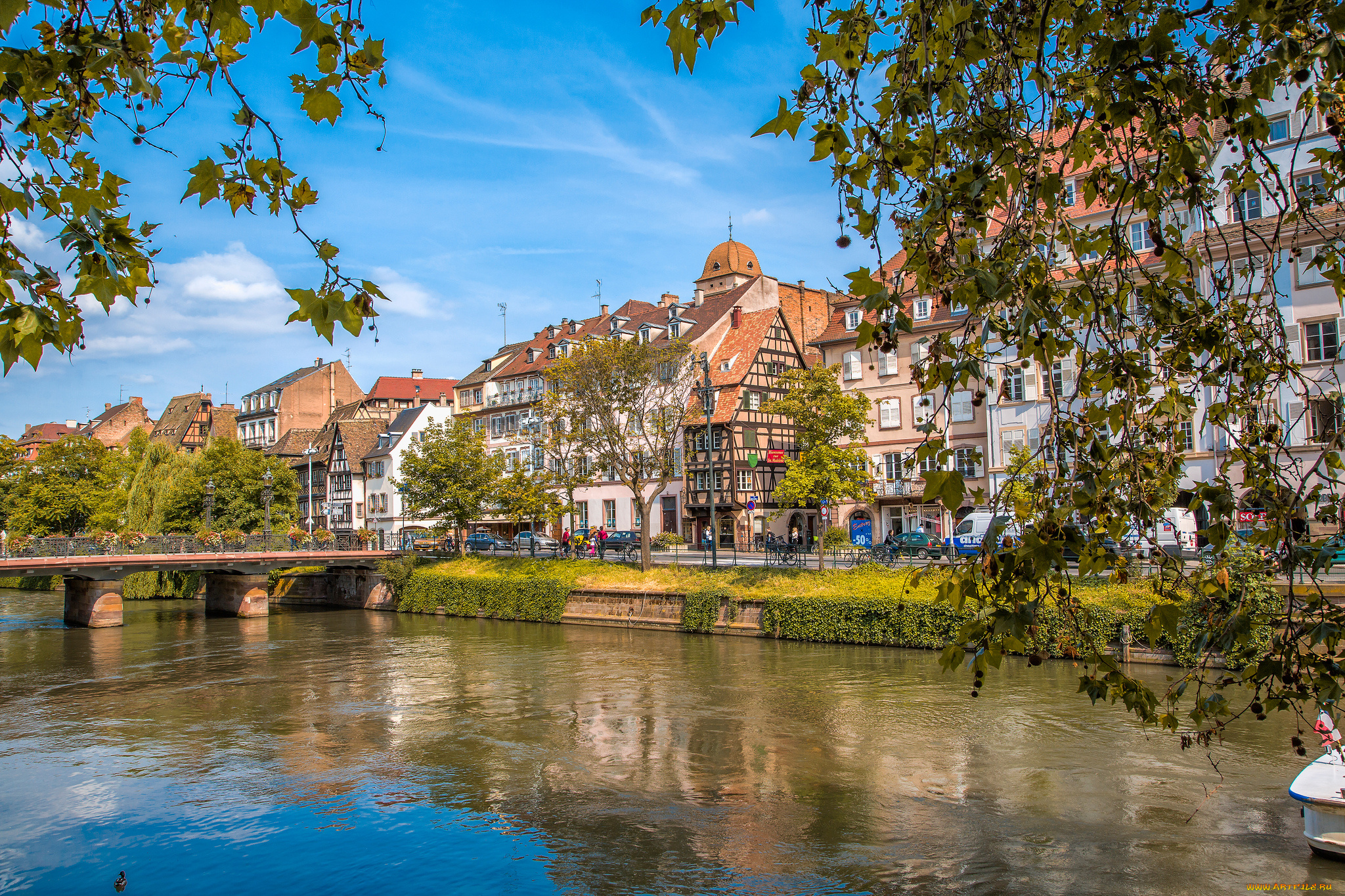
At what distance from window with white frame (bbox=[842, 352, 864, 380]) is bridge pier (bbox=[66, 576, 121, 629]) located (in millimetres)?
33971

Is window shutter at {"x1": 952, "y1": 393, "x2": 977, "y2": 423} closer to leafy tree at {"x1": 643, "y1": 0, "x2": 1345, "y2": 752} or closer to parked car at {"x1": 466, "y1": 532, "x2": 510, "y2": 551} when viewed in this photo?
parked car at {"x1": 466, "y1": 532, "x2": 510, "y2": 551}

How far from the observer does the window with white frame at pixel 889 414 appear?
1757 inches

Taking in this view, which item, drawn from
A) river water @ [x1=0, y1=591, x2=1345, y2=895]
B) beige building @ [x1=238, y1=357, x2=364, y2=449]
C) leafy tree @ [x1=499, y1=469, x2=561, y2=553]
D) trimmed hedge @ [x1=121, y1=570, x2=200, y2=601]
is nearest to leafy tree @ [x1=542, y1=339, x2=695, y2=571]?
leafy tree @ [x1=499, y1=469, x2=561, y2=553]

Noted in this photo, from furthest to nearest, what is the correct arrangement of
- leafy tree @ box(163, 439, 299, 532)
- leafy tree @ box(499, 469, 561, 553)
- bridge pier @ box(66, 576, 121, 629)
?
leafy tree @ box(163, 439, 299, 532)
leafy tree @ box(499, 469, 561, 553)
bridge pier @ box(66, 576, 121, 629)

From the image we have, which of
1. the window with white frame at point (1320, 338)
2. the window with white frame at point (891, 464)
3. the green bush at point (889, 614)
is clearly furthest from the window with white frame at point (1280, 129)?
the window with white frame at point (891, 464)

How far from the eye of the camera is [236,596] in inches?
1757

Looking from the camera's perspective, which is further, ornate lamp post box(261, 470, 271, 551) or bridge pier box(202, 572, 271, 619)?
ornate lamp post box(261, 470, 271, 551)

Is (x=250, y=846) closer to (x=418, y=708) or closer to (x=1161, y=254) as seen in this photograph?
(x=418, y=708)

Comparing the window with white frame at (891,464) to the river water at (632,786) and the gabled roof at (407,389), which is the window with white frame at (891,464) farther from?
the gabled roof at (407,389)

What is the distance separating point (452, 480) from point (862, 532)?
20.4 metres

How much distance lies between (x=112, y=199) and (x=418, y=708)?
17.8 meters

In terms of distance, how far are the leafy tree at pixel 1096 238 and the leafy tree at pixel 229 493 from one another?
5658 cm

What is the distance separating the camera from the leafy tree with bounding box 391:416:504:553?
4744cm

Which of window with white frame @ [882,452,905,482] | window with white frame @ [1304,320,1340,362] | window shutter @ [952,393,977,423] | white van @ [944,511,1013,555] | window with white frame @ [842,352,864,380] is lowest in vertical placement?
white van @ [944,511,1013,555]
